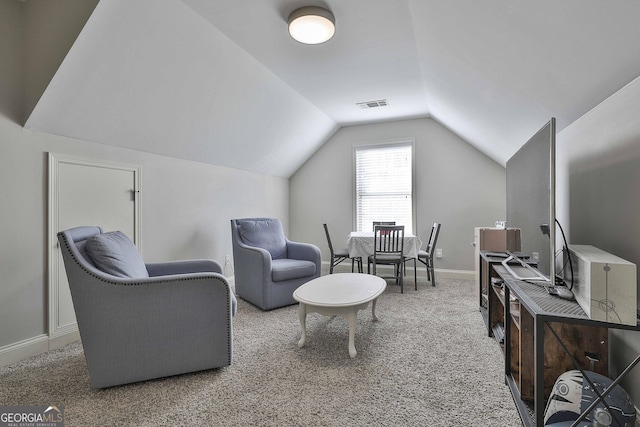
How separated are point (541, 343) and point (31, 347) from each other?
10.6 ft

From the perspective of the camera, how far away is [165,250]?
130 inches

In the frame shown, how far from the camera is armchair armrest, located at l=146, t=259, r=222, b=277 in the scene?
2.42 m

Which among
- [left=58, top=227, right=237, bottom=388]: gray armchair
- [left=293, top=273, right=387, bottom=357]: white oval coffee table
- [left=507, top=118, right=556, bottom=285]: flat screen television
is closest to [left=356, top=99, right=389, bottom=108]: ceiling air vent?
[left=507, top=118, right=556, bottom=285]: flat screen television

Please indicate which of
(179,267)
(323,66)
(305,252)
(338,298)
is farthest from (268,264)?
(323,66)

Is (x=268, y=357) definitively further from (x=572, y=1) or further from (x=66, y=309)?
(x=572, y=1)

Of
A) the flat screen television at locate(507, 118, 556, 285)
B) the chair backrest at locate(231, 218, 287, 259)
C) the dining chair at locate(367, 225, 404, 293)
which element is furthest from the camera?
the dining chair at locate(367, 225, 404, 293)

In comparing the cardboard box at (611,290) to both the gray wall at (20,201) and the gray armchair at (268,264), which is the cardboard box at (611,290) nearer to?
the gray armchair at (268,264)

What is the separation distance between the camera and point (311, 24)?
2.27m

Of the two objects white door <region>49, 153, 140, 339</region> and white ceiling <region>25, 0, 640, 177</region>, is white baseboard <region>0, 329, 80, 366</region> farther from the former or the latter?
white ceiling <region>25, 0, 640, 177</region>

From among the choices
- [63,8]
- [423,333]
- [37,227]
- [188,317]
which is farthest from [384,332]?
[63,8]

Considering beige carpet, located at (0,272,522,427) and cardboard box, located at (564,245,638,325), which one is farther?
beige carpet, located at (0,272,522,427)

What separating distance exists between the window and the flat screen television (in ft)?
8.49

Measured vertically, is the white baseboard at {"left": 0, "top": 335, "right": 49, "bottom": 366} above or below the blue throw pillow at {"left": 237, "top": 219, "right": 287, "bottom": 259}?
below

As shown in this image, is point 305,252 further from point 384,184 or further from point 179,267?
point 384,184
